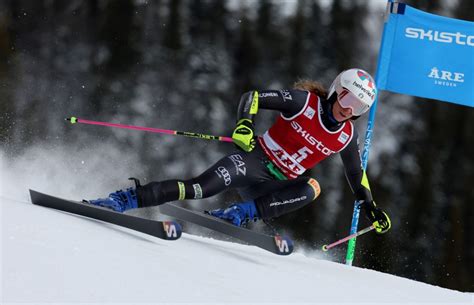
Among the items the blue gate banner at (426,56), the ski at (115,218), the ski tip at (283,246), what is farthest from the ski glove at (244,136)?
the blue gate banner at (426,56)

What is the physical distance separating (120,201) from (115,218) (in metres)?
0.26

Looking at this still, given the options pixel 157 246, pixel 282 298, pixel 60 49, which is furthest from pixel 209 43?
pixel 282 298

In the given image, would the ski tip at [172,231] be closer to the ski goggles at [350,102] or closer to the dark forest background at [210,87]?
the ski goggles at [350,102]

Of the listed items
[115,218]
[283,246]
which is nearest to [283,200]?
[283,246]

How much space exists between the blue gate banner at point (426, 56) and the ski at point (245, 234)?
1.88m

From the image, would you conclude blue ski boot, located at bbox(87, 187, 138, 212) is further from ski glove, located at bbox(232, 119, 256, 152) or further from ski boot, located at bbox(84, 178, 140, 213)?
ski glove, located at bbox(232, 119, 256, 152)

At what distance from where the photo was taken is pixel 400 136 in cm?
750

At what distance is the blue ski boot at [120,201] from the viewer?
355 centimetres

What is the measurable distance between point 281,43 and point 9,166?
132 inches

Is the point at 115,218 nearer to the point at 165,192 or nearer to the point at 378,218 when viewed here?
the point at 165,192

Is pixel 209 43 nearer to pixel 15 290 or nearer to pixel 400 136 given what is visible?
pixel 400 136

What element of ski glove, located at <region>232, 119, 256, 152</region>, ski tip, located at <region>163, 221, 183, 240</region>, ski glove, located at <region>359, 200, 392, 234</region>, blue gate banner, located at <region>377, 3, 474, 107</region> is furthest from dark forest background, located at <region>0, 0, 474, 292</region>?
ski tip, located at <region>163, 221, 183, 240</region>

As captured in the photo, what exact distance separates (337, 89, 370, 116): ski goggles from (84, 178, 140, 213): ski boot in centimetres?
123

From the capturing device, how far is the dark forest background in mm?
7371
